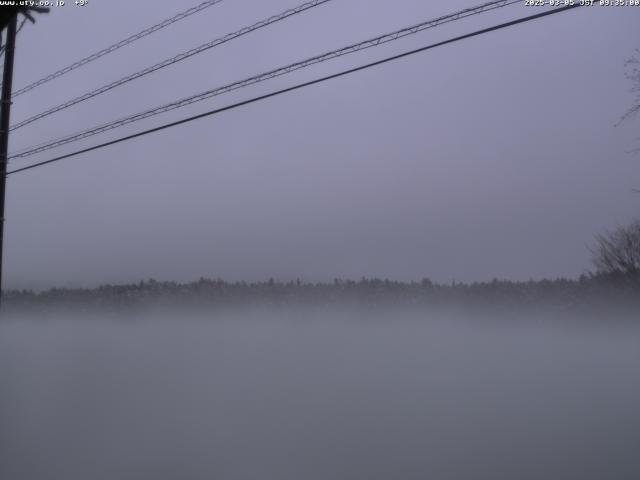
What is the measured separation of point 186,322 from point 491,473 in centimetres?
876

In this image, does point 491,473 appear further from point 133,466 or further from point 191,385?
point 191,385

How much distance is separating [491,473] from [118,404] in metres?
6.64

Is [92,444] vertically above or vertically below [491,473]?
above

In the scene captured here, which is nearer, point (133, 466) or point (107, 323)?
point (133, 466)

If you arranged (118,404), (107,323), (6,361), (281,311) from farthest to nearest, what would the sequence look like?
(107,323), (281,311), (6,361), (118,404)

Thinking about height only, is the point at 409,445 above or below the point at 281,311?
below

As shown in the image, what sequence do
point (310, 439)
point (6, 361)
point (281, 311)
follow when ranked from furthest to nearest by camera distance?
point (281, 311) < point (6, 361) < point (310, 439)

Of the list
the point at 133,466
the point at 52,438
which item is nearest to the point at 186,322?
the point at 52,438

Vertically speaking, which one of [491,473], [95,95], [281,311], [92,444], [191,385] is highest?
[95,95]

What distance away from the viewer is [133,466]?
7.15m

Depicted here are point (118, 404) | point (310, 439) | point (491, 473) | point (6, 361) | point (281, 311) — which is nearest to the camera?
point (491, 473)

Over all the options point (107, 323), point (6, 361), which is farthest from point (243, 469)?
point (107, 323)

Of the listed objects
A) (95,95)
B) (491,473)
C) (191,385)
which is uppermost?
(95,95)

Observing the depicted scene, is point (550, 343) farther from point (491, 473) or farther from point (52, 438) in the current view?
point (52, 438)
